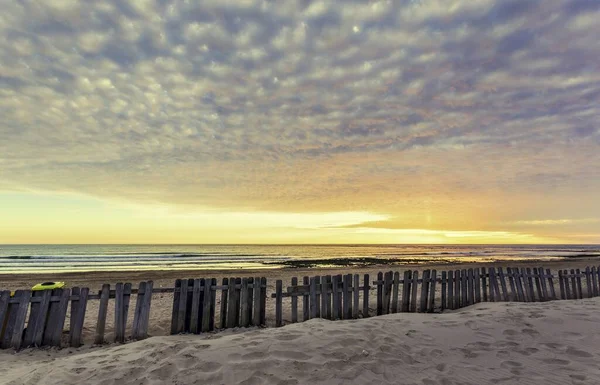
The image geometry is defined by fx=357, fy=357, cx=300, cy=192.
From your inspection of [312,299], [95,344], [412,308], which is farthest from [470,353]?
[95,344]

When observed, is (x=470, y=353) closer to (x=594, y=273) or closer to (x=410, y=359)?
(x=410, y=359)

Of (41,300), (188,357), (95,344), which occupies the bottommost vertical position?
(95,344)

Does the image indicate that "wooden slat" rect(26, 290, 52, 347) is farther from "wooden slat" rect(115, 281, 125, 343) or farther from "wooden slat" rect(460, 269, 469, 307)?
"wooden slat" rect(460, 269, 469, 307)

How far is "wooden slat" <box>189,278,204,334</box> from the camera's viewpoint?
856 cm

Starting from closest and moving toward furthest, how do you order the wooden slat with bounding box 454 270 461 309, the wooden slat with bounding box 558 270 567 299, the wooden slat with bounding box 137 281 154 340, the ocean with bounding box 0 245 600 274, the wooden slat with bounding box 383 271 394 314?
the wooden slat with bounding box 137 281 154 340 < the wooden slat with bounding box 383 271 394 314 < the wooden slat with bounding box 454 270 461 309 < the wooden slat with bounding box 558 270 567 299 < the ocean with bounding box 0 245 600 274

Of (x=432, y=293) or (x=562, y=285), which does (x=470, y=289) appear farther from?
(x=562, y=285)

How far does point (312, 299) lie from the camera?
365 inches

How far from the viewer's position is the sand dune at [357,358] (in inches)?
196

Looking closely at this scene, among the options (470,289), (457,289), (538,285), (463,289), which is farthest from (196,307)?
(538,285)

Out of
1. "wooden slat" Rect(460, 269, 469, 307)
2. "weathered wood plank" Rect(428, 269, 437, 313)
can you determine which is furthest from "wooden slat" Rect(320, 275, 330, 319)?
"wooden slat" Rect(460, 269, 469, 307)

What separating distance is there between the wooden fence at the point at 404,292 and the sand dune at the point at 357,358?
1.98 m

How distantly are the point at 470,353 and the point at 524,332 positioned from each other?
1.73 meters

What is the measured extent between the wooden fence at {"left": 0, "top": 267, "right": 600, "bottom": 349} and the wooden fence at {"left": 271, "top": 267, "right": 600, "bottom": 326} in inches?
1.0

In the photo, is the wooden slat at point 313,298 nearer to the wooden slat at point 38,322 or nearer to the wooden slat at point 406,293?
the wooden slat at point 406,293
